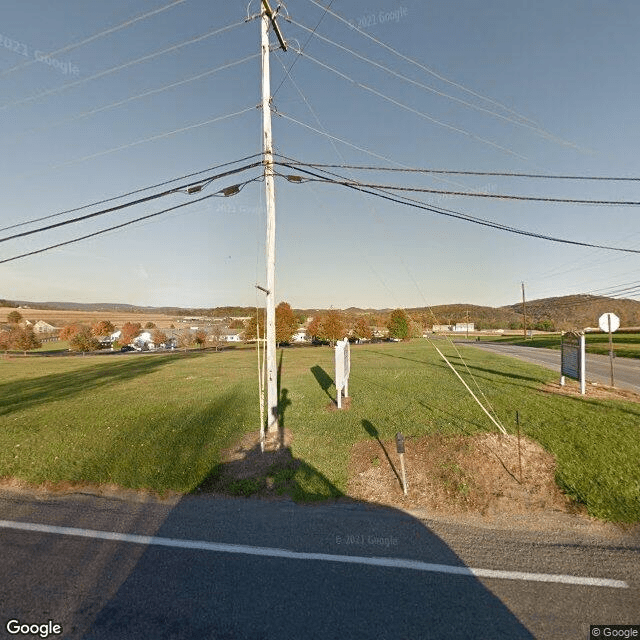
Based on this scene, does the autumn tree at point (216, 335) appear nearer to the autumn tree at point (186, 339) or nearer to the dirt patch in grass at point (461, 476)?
the autumn tree at point (186, 339)

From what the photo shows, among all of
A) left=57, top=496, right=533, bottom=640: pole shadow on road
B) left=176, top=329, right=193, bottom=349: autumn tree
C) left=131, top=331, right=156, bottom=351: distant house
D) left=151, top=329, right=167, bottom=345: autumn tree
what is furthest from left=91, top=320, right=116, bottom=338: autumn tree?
left=57, top=496, right=533, bottom=640: pole shadow on road

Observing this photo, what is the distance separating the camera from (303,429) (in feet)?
26.9

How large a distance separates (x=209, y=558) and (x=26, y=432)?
8.14m

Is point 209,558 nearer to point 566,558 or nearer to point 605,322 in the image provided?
point 566,558

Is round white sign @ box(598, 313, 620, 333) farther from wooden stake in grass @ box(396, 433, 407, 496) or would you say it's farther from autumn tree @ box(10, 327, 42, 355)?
autumn tree @ box(10, 327, 42, 355)

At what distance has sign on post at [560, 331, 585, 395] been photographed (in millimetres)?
10453

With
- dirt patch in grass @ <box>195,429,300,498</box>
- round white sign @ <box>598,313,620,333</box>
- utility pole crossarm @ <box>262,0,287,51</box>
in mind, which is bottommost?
dirt patch in grass @ <box>195,429,300,498</box>

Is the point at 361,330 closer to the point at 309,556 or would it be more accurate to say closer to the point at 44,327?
the point at 309,556

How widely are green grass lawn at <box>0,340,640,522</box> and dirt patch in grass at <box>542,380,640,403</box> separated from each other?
549 mm

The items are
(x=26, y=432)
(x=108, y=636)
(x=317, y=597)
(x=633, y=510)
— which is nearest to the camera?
(x=108, y=636)

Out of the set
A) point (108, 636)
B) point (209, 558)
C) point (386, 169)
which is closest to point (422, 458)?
point (209, 558)

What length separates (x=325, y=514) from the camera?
4895mm

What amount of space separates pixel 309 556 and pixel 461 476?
3.24 meters

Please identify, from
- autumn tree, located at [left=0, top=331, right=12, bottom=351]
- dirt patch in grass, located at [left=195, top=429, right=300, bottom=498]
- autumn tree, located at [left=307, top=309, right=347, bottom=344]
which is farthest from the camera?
autumn tree, located at [left=307, top=309, right=347, bottom=344]
